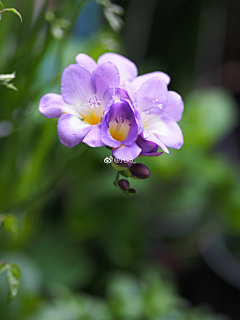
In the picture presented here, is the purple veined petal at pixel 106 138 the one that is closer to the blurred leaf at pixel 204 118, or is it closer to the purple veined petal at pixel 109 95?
the purple veined petal at pixel 109 95

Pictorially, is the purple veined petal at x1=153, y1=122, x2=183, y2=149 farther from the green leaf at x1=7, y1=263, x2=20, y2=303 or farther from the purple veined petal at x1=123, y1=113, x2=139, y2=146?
the green leaf at x1=7, y1=263, x2=20, y2=303

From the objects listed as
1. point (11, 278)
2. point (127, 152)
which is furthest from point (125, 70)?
point (11, 278)

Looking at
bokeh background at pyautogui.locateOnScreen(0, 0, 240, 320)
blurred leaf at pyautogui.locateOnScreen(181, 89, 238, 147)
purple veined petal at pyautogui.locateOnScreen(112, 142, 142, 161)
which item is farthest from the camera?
blurred leaf at pyautogui.locateOnScreen(181, 89, 238, 147)

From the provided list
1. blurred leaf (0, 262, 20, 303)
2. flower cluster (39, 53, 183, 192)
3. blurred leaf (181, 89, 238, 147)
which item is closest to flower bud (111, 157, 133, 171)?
flower cluster (39, 53, 183, 192)

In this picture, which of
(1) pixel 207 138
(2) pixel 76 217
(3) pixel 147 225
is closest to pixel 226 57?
(1) pixel 207 138

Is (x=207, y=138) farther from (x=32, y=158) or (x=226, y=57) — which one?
(x=226, y=57)

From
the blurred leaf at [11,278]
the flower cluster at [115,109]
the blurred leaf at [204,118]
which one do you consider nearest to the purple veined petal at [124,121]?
the flower cluster at [115,109]
